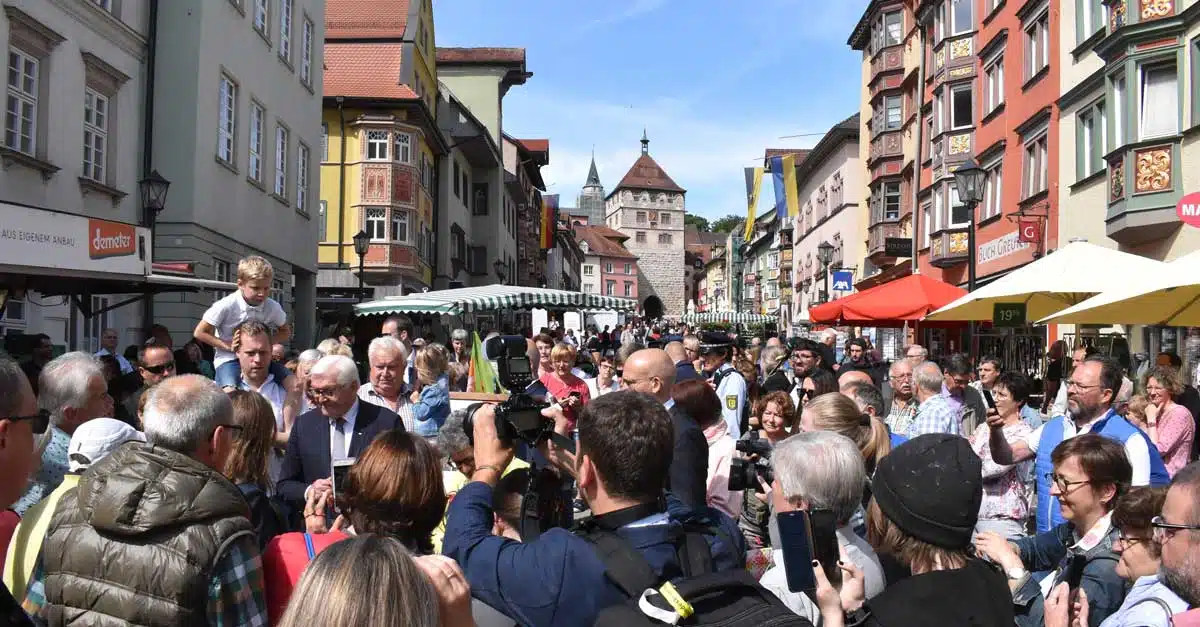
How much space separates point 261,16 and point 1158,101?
1761 centimetres

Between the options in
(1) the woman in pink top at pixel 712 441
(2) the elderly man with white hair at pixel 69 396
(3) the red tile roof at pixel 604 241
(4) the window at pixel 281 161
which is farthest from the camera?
(3) the red tile roof at pixel 604 241

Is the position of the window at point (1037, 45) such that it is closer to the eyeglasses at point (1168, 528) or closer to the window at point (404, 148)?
the window at point (404, 148)

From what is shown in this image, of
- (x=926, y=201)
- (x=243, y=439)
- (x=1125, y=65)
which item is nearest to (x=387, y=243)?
(x=926, y=201)

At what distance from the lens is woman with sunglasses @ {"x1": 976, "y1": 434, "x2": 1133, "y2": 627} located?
323 cm

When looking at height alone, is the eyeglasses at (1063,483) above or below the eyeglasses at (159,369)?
below

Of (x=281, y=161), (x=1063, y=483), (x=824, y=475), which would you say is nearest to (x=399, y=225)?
(x=281, y=161)

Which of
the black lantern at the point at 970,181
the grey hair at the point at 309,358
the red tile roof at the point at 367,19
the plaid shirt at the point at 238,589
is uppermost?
the red tile roof at the point at 367,19

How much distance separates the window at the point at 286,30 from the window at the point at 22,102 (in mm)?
9210

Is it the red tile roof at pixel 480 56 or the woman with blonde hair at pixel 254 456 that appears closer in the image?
the woman with blonde hair at pixel 254 456

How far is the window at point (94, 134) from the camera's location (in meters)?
15.0

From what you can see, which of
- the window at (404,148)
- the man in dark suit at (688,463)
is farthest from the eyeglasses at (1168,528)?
the window at (404,148)

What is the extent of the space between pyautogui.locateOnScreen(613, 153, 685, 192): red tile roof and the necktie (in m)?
126

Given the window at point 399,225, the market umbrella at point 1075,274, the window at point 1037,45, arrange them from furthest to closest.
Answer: the window at point 399,225
the window at point 1037,45
the market umbrella at point 1075,274

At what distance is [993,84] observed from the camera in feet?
85.2
